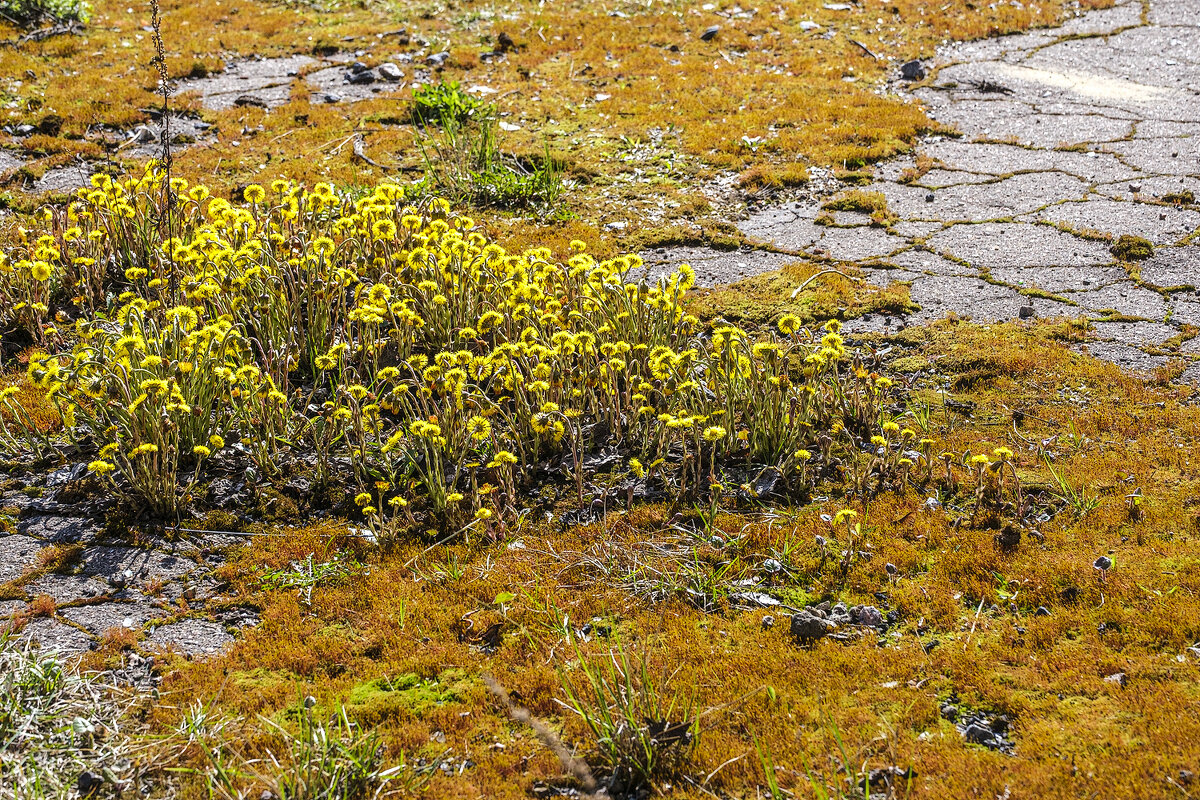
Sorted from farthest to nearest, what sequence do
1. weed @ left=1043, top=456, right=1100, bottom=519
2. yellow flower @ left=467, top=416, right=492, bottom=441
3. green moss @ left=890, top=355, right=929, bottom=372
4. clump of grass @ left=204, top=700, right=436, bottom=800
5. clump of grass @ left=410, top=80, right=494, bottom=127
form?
clump of grass @ left=410, top=80, right=494, bottom=127, green moss @ left=890, top=355, right=929, bottom=372, yellow flower @ left=467, top=416, right=492, bottom=441, weed @ left=1043, top=456, right=1100, bottom=519, clump of grass @ left=204, top=700, right=436, bottom=800

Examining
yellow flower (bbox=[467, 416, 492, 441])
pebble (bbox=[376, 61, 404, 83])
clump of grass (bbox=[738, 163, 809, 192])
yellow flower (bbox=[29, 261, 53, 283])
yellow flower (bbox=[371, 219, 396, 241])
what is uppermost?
pebble (bbox=[376, 61, 404, 83])

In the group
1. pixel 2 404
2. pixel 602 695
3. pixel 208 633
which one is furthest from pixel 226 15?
pixel 602 695

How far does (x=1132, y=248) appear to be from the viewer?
670 cm

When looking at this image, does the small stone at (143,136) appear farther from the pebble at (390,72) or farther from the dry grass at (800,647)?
the dry grass at (800,647)

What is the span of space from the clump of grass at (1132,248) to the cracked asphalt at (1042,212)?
0.07 metres

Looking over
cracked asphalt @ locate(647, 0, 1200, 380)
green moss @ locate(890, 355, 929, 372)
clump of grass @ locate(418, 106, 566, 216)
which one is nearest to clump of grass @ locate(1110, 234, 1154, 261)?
cracked asphalt @ locate(647, 0, 1200, 380)

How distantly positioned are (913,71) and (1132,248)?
5538mm

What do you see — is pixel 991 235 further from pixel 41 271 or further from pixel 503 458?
pixel 41 271

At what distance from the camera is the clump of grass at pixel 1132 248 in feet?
21.9

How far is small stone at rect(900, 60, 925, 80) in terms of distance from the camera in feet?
37.1

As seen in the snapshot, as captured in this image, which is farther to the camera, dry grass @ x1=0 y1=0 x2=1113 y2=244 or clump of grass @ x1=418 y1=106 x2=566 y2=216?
dry grass @ x1=0 y1=0 x2=1113 y2=244

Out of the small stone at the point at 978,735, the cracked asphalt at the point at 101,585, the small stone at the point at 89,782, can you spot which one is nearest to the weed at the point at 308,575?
the cracked asphalt at the point at 101,585

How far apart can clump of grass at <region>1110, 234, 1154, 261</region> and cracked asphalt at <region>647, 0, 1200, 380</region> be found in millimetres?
70

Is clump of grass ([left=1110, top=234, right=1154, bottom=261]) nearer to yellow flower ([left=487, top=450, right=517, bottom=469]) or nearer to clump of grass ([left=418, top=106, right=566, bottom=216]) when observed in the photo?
clump of grass ([left=418, top=106, right=566, bottom=216])
